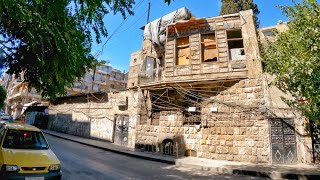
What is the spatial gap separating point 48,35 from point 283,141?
11881 millimetres

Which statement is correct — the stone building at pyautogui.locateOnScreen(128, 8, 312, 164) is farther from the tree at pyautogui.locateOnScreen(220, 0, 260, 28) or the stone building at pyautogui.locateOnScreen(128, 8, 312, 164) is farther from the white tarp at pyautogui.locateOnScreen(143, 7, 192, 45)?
the tree at pyautogui.locateOnScreen(220, 0, 260, 28)

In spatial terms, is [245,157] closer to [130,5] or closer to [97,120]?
[130,5]

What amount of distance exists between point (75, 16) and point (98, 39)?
1.00 metres

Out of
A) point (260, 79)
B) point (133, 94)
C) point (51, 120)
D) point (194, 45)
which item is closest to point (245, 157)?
point (260, 79)

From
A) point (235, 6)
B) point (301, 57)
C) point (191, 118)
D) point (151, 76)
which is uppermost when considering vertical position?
point (235, 6)

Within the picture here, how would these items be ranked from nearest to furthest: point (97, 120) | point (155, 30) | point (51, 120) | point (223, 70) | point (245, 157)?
1. point (245, 157)
2. point (223, 70)
3. point (155, 30)
4. point (97, 120)
5. point (51, 120)

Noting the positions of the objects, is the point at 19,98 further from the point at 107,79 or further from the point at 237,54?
the point at 237,54

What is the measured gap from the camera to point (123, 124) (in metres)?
18.0

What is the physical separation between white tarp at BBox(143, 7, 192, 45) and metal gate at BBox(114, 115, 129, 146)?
21.1ft

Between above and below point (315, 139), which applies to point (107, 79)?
above

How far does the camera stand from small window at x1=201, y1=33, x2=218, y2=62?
1466 centimetres

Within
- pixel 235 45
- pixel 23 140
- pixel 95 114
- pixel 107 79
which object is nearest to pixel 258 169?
pixel 235 45

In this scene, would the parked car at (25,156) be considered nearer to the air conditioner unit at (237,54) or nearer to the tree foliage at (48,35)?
the tree foliage at (48,35)

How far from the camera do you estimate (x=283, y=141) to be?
11.8 metres
